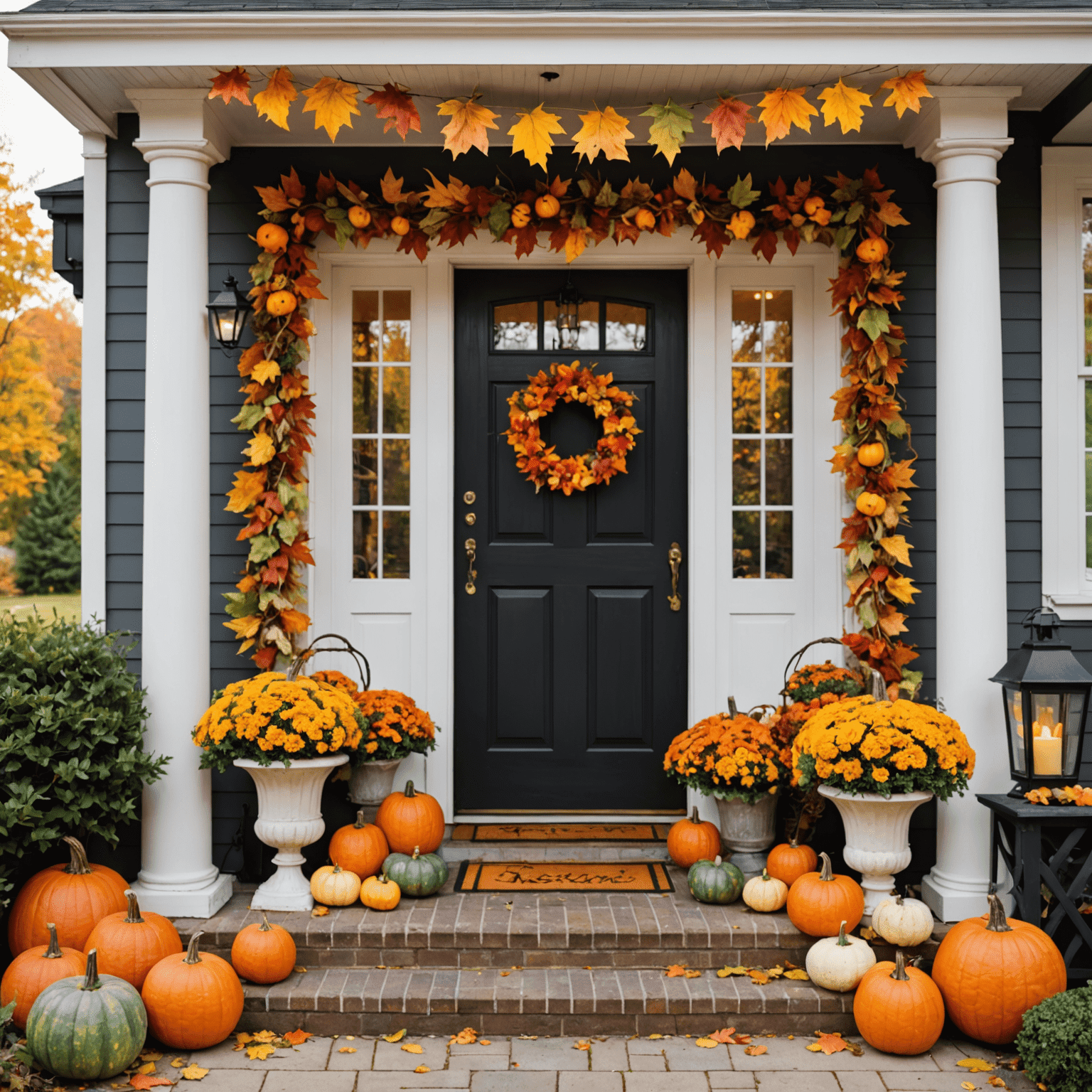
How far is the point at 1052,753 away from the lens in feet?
10.6

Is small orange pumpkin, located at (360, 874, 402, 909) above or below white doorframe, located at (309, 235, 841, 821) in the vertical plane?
below

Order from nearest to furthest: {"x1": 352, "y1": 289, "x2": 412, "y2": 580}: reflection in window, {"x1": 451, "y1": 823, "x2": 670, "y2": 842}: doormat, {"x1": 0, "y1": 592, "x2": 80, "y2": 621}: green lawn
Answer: {"x1": 451, "y1": 823, "x2": 670, "y2": 842}: doormat → {"x1": 352, "y1": 289, "x2": 412, "y2": 580}: reflection in window → {"x1": 0, "y1": 592, "x2": 80, "y2": 621}: green lawn

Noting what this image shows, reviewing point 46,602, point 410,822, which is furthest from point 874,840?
point 46,602

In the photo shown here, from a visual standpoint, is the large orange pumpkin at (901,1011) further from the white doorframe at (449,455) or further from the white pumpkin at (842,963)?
the white doorframe at (449,455)

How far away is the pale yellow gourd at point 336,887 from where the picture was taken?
3.38m

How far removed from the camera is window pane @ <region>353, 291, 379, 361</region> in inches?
161

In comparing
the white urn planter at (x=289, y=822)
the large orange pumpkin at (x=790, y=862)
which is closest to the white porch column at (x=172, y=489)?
the white urn planter at (x=289, y=822)

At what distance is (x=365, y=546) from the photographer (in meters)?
4.09

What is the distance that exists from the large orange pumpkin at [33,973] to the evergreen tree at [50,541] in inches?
516

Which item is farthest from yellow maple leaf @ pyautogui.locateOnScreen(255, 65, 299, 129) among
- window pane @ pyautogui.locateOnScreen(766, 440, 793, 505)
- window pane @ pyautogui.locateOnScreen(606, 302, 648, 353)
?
window pane @ pyautogui.locateOnScreen(766, 440, 793, 505)

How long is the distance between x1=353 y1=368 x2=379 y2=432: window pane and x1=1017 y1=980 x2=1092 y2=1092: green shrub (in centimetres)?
307

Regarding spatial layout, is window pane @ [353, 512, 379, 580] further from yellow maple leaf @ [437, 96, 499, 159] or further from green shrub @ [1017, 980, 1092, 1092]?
green shrub @ [1017, 980, 1092, 1092]

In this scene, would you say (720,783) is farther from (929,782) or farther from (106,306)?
(106,306)

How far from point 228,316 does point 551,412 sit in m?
1.32
